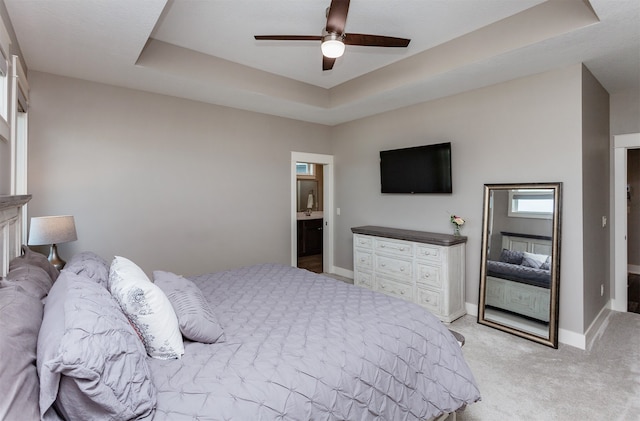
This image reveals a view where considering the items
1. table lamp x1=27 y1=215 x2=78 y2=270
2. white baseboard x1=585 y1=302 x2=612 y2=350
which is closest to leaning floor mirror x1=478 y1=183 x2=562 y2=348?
white baseboard x1=585 y1=302 x2=612 y2=350

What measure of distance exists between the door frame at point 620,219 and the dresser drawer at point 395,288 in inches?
95.7

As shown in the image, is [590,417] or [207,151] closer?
[590,417]

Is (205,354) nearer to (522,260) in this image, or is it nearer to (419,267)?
(419,267)

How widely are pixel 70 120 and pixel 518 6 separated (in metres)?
4.15

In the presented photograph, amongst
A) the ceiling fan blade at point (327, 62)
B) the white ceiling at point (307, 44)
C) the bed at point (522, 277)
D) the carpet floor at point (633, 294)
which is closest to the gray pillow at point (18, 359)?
the white ceiling at point (307, 44)

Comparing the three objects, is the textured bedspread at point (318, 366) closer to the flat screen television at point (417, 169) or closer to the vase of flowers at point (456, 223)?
the vase of flowers at point (456, 223)

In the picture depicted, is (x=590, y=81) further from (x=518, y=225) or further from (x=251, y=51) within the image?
(x=251, y=51)

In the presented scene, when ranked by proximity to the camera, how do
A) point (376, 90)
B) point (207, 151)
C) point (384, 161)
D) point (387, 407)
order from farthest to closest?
Answer: point (384, 161) → point (207, 151) → point (376, 90) → point (387, 407)

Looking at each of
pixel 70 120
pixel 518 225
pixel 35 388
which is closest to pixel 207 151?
pixel 70 120

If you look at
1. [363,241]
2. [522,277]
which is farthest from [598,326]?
[363,241]

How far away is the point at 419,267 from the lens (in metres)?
3.76

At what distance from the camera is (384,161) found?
14.9 ft

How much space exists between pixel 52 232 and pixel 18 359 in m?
2.18

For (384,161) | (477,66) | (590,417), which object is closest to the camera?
(590,417)
